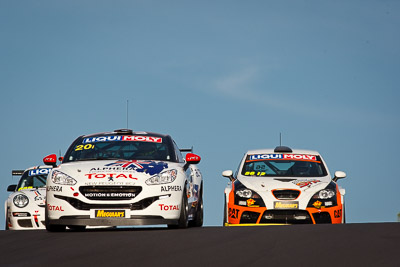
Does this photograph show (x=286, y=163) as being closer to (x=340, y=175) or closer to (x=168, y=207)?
(x=340, y=175)

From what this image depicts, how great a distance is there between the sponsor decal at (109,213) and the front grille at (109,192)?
0.63ft

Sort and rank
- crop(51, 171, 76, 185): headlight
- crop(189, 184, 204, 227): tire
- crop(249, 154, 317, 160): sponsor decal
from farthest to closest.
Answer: crop(249, 154, 317, 160): sponsor decal → crop(189, 184, 204, 227): tire → crop(51, 171, 76, 185): headlight

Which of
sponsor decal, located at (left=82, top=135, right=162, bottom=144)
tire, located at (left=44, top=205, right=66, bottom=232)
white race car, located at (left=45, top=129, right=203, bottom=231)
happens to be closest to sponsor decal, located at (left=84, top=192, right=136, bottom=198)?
white race car, located at (left=45, top=129, right=203, bottom=231)

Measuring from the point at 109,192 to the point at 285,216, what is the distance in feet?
13.6

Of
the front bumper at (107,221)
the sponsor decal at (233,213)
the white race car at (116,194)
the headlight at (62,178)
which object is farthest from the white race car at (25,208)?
the front bumper at (107,221)

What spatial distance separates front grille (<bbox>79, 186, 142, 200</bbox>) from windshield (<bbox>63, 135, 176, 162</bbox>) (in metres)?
1.20

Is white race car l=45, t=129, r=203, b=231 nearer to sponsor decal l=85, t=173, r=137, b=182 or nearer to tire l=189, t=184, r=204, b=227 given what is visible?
sponsor decal l=85, t=173, r=137, b=182

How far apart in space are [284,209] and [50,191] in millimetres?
4596

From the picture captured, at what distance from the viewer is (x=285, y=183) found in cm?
1562

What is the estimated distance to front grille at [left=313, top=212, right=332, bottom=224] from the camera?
15337mm

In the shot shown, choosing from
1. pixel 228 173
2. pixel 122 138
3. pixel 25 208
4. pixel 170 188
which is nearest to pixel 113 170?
pixel 170 188

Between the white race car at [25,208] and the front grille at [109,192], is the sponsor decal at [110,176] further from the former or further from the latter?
the white race car at [25,208]

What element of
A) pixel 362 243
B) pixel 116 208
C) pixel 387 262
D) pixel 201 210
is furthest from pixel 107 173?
pixel 387 262

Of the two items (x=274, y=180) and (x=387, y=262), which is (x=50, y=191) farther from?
(x=387, y=262)
